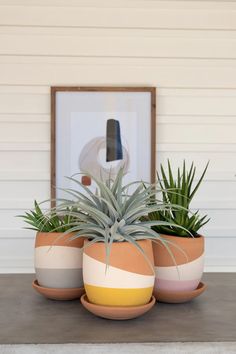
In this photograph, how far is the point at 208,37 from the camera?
2148mm

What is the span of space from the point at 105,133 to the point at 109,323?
1338mm

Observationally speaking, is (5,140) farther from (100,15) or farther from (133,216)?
(133,216)

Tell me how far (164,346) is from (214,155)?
151 cm

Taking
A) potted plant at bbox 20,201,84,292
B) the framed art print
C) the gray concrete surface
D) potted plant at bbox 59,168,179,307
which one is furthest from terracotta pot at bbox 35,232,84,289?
the framed art print

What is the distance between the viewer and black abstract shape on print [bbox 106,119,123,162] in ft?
6.90

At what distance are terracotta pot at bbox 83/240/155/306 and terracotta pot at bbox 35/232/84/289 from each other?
Result: 134 mm

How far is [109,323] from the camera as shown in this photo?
87cm

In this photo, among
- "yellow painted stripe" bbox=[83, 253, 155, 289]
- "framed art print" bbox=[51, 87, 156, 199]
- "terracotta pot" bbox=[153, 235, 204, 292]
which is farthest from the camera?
"framed art print" bbox=[51, 87, 156, 199]

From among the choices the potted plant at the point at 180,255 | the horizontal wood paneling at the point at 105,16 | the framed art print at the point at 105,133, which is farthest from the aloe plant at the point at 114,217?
the horizontal wood paneling at the point at 105,16

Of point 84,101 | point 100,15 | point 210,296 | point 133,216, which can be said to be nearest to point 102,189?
point 133,216

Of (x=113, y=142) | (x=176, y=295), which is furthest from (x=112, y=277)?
(x=113, y=142)

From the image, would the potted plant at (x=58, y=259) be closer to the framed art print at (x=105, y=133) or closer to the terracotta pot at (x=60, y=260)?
the terracotta pot at (x=60, y=260)

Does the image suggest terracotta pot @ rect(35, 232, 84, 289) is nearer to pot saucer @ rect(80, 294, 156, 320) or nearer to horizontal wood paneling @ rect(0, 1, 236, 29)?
pot saucer @ rect(80, 294, 156, 320)

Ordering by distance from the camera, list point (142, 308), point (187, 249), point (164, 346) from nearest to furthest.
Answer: point (164, 346)
point (142, 308)
point (187, 249)
